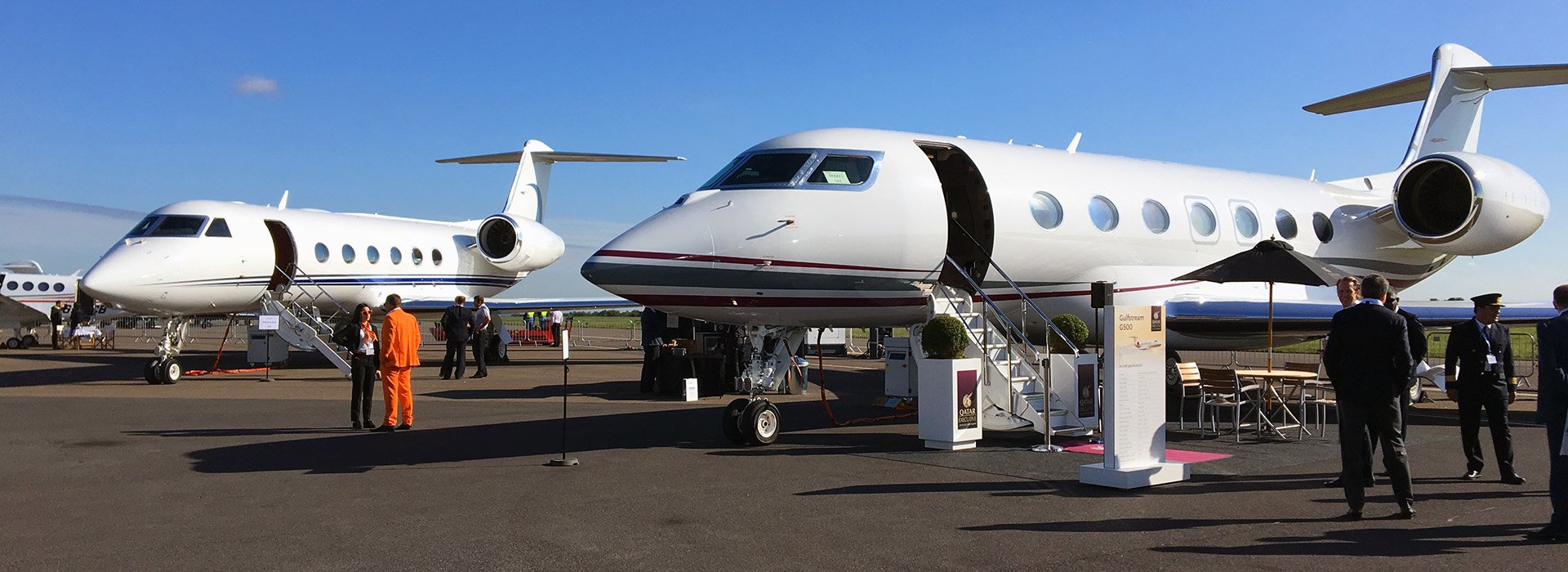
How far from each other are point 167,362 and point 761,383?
13389mm

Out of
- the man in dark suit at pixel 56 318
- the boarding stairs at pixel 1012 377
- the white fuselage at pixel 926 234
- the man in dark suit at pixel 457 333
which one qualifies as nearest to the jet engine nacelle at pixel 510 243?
the man in dark suit at pixel 457 333

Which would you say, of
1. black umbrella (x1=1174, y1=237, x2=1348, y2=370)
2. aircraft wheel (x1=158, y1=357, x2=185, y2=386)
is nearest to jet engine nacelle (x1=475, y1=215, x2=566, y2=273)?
aircraft wheel (x1=158, y1=357, x2=185, y2=386)

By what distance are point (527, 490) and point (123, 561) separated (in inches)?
105

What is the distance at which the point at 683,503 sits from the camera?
725 centimetres

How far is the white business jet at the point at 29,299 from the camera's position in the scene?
36.1 meters

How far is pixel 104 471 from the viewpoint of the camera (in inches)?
346

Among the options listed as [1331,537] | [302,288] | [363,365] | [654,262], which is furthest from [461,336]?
[1331,537]

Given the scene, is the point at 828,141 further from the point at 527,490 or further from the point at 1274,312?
the point at 1274,312

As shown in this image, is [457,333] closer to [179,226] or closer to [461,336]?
[461,336]

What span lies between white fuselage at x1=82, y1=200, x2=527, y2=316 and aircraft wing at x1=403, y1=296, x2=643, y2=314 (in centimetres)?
64

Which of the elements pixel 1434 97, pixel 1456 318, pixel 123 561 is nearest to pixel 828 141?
pixel 123 561

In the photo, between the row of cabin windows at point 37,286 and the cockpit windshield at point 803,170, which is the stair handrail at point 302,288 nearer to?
the cockpit windshield at point 803,170

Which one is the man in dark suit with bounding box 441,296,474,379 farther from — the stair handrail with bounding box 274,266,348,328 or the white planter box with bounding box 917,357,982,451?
the white planter box with bounding box 917,357,982,451

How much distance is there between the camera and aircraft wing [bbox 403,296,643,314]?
25281 millimetres
